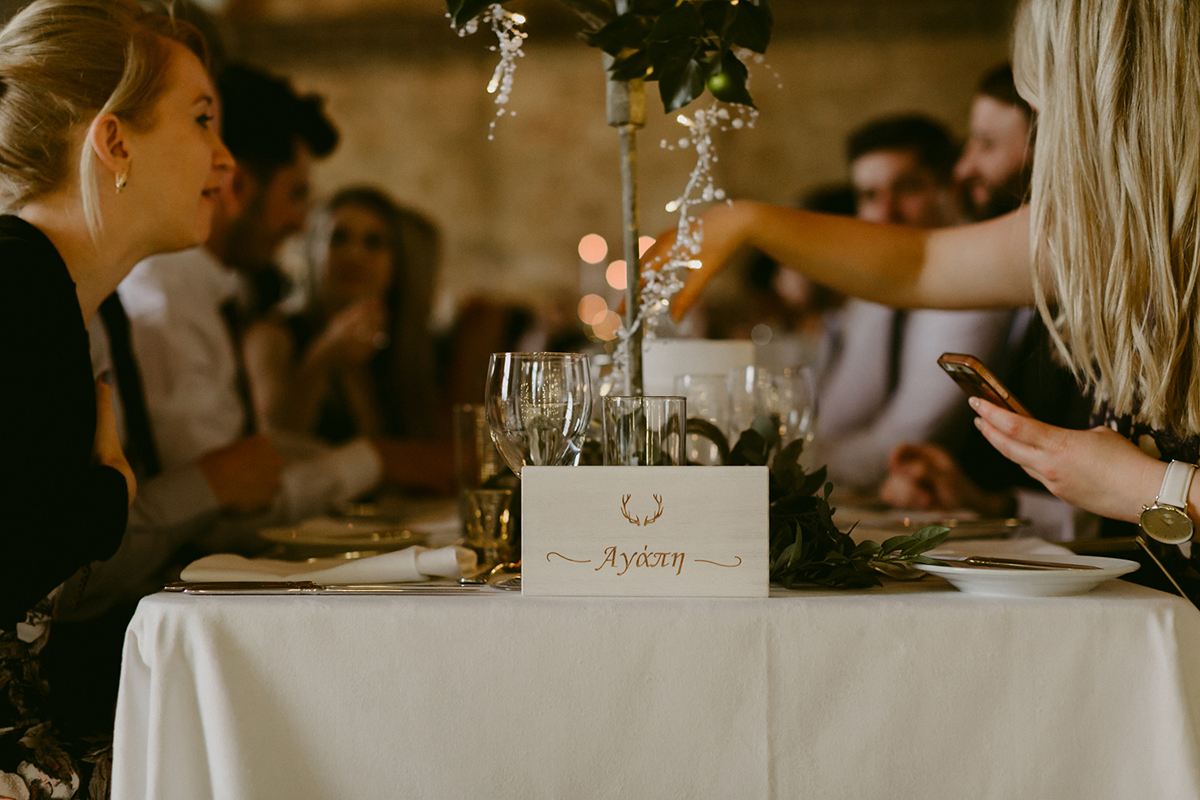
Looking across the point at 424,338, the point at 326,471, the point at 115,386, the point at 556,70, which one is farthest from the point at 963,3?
the point at 115,386

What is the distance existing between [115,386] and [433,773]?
43.9 inches

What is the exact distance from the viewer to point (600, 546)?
0.77 m

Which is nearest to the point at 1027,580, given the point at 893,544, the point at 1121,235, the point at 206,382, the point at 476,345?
the point at 893,544

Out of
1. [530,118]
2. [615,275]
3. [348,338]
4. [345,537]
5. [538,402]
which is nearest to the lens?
[538,402]

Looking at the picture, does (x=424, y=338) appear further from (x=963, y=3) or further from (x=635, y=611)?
(x=963, y=3)

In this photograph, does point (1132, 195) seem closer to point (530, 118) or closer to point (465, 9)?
point (465, 9)

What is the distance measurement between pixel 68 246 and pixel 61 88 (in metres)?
0.18

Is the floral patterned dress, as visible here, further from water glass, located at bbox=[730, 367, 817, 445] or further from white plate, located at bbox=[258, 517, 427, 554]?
water glass, located at bbox=[730, 367, 817, 445]

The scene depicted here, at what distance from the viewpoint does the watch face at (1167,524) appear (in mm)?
867

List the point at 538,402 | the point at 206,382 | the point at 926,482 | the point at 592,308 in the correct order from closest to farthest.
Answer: the point at 538,402
the point at 926,482
the point at 206,382
the point at 592,308

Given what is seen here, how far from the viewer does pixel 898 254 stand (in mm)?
1334

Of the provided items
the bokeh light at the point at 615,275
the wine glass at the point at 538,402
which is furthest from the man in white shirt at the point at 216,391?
the bokeh light at the point at 615,275

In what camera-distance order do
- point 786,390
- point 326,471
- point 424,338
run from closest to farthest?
point 786,390 < point 326,471 < point 424,338

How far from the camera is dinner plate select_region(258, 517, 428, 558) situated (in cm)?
109
